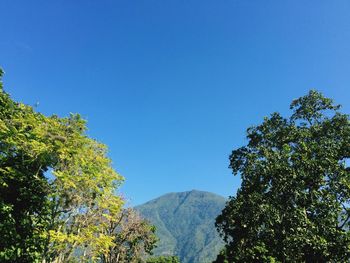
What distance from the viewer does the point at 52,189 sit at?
68.5 feet

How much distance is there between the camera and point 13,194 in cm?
2364

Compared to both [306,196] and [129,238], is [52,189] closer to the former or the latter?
[306,196]

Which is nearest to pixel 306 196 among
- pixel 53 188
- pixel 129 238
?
pixel 53 188

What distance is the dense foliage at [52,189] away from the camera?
20031 mm

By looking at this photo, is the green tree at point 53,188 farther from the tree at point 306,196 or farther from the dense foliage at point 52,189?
the tree at point 306,196

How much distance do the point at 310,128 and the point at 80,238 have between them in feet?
56.5

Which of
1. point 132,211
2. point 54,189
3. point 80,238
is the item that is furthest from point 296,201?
point 132,211

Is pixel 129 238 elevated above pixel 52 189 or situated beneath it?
situated beneath

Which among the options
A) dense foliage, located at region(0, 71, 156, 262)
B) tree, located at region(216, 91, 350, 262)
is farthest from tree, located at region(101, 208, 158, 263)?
tree, located at region(216, 91, 350, 262)

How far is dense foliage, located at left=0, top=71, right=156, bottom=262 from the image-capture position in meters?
20.0

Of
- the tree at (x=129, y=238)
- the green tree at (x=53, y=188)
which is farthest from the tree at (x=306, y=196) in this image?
the tree at (x=129, y=238)

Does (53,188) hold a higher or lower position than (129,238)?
higher

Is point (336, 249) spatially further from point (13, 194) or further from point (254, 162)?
point (13, 194)

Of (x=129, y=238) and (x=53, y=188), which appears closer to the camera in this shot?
(x=53, y=188)
